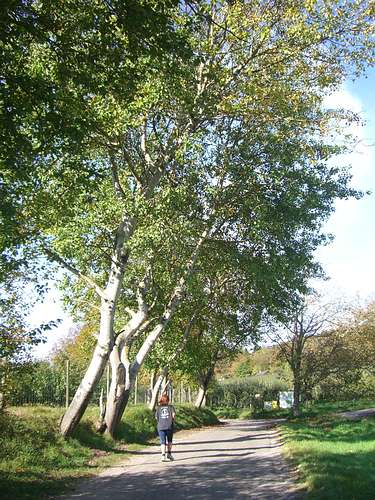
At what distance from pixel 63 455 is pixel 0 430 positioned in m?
1.94

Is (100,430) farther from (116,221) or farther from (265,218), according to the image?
(265,218)

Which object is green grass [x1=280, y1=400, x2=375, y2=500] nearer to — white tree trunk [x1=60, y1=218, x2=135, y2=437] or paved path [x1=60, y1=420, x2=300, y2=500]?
paved path [x1=60, y1=420, x2=300, y2=500]

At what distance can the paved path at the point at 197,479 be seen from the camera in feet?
29.7

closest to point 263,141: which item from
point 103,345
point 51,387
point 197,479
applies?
point 103,345

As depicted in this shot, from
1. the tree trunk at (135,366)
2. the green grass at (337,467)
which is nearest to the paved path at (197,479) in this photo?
the green grass at (337,467)

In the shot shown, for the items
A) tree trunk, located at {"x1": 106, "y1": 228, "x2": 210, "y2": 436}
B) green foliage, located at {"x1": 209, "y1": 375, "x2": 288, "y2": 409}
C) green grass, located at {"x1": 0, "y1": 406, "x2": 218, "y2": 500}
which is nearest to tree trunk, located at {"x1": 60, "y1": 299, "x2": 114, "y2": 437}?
green grass, located at {"x1": 0, "y1": 406, "x2": 218, "y2": 500}

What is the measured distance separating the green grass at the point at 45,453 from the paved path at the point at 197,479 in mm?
595

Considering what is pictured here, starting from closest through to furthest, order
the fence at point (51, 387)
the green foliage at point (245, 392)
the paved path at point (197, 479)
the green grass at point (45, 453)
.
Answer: the paved path at point (197, 479), the green grass at point (45, 453), the fence at point (51, 387), the green foliage at point (245, 392)

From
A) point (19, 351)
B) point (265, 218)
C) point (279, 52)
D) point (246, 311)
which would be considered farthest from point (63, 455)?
point (246, 311)

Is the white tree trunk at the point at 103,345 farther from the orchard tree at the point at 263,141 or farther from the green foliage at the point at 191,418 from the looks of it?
the green foliage at the point at 191,418

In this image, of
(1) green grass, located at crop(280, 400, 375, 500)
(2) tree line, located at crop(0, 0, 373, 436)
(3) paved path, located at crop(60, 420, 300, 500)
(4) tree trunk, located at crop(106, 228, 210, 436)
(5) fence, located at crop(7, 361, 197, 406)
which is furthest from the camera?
(4) tree trunk, located at crop(106, 228, 210, 436)

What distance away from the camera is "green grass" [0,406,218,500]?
31.5 ft

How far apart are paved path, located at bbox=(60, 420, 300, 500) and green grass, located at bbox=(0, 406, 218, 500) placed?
595 mm

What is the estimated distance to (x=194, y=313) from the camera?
88.4ft
